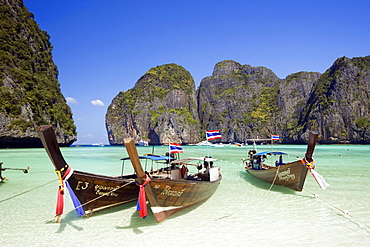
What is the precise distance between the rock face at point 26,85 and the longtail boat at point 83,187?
5697cm

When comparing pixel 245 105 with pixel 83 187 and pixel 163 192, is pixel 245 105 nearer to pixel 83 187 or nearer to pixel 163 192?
pixel 163 192

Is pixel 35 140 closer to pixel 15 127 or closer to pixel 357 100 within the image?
pixel 15 127

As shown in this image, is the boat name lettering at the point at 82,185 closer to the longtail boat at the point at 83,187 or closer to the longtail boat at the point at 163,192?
the longtail boat at the point at 83,187

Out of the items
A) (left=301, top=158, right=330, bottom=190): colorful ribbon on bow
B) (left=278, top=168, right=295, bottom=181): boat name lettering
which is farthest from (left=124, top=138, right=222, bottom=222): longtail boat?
(left=278, top=168, right=295, bottom=181): boat name lettering

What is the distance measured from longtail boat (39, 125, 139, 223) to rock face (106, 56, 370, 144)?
11318 centimetres

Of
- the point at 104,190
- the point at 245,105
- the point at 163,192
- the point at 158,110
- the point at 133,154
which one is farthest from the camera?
the point at 245,105

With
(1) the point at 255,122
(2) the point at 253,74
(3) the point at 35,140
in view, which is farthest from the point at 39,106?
(2) the point at 253,74

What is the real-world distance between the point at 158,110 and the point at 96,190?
14048 centimetres

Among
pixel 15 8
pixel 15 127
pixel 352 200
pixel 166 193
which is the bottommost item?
pixel 352 200

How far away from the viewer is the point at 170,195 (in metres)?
7.57

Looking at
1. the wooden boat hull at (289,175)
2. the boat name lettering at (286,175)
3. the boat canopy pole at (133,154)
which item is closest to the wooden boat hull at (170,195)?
the boat canopy pole at (133,154)

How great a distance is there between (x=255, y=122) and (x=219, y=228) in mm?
151055

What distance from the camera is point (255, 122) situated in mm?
150875

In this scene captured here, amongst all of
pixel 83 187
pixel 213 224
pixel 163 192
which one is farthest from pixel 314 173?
pixel 83 187
